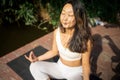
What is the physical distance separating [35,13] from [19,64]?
10.3 feet

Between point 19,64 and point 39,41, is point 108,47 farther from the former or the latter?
point 19,64

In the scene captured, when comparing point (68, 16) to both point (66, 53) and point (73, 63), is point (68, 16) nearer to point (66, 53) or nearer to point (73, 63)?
point (66, 53)

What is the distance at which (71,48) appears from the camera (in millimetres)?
2623

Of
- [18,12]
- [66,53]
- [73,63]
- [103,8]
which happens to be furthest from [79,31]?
[18,12]

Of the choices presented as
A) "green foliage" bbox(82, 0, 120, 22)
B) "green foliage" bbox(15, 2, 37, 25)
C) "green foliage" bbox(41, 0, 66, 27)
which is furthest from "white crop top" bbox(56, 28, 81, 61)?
"green foliage" bbox(15, 2, 37, 25)

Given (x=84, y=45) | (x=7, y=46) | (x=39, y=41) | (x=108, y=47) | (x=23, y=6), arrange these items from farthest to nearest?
(x=23, y=6) → (x=7, y=46) → (x=39, y=41) → (x=108, y=47) → (x=84, y=45)

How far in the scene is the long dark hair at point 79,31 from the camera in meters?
2.38

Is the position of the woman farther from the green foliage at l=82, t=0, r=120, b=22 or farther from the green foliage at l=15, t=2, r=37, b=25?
the green foliage at l=15, t=2, r=37, b=25

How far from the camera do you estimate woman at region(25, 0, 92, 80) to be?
2.44 meters

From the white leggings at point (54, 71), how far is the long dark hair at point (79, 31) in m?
0.34

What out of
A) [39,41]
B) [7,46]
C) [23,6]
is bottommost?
[7,46]

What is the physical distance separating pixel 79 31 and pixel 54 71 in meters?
0.72

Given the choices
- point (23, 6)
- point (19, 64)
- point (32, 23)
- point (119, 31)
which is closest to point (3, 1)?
point (23, 6)

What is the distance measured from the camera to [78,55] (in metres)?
2.67
